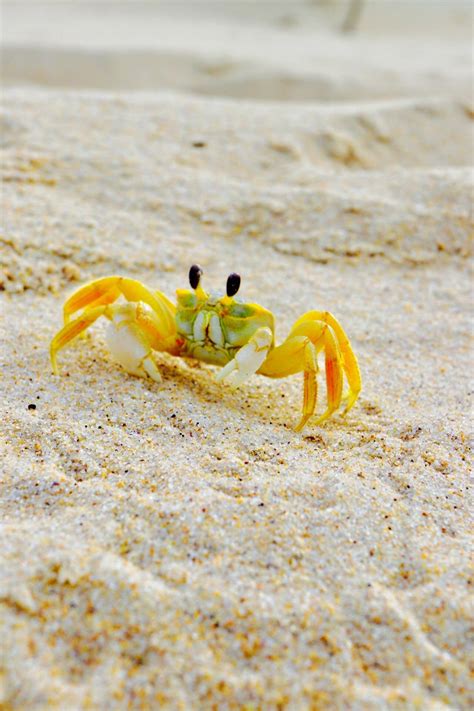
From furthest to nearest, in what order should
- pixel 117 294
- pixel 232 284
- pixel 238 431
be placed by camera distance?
pixel 117 294 → pixel 232 284 → pixel 238 431

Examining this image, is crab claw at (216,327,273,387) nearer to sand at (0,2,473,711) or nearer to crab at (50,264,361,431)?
crab at (50,264,361,431)

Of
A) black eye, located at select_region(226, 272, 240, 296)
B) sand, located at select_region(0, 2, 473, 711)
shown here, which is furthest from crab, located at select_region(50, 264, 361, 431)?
sand, located at select_region(0, 2, 473, 711)

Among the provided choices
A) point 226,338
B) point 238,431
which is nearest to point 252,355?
point 226,338

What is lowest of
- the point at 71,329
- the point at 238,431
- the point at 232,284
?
the point at 238,431

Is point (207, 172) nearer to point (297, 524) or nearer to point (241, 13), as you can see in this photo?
point (297, 524)

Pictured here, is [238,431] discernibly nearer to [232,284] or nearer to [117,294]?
[232,284]

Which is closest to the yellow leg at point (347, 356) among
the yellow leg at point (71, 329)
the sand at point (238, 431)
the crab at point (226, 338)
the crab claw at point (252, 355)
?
the crab at point (226, 338)
